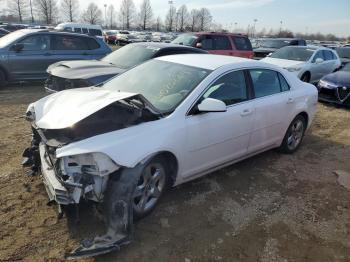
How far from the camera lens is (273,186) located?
16.1ft

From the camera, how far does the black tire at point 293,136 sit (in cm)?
589

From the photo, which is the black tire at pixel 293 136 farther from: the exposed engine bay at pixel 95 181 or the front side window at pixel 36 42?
the front side window at pixel 36 42

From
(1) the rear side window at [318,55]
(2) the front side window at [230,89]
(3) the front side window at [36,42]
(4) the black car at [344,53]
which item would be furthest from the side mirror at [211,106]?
(4) the black car at [344,53]

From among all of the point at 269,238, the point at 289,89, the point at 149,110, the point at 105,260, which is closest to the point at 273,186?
the point at 269,238

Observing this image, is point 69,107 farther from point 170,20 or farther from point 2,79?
point 170,20

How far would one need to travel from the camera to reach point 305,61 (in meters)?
12.3

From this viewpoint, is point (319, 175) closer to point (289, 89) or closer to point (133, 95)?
point (289, 89)

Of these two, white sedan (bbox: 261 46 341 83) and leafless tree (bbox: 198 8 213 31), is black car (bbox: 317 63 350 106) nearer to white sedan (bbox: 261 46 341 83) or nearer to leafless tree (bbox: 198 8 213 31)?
white sedan (bbox: 261 46 341 83)

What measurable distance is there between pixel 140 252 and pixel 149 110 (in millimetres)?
1391

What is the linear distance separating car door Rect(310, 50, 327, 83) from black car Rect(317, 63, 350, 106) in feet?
5.67

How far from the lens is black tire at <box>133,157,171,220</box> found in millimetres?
3617

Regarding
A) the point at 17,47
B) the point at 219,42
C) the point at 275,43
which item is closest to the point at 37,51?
the point at 17,47

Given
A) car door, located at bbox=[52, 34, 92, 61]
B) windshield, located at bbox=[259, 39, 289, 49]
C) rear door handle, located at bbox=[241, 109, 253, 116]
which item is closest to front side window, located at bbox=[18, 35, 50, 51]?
car door, located at bbox=[52, 34, 92, 61]

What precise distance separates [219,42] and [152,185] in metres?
10.9
